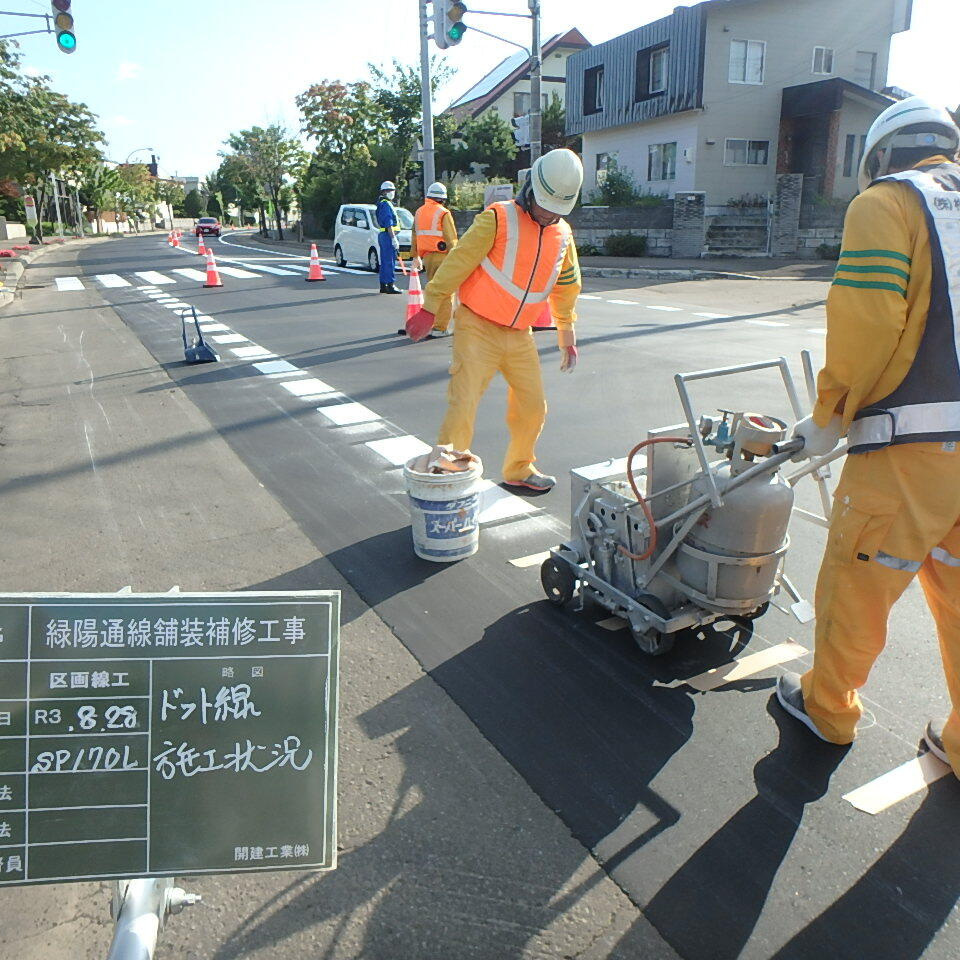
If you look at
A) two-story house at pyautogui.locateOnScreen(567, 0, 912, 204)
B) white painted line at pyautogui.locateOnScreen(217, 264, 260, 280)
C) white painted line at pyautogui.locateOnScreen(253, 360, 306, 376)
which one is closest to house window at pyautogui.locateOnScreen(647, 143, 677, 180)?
two-story house at pyautogui.locateOnScreen(567, 0, 912, 204)

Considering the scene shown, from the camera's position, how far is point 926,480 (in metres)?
2.56

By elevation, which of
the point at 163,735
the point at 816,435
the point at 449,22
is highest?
the point at 449,22

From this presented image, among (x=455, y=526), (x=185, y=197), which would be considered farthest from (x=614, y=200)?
(x=185, y=197)

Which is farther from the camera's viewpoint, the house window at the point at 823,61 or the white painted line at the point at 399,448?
the house window at the point at 823,61

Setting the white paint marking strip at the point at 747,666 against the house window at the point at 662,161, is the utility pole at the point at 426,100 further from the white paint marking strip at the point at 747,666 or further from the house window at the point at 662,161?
the white paint marking strip at the point at 747,666

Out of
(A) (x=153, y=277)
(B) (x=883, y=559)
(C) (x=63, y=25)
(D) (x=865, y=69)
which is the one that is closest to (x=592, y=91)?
(D) (x=865, y=69)

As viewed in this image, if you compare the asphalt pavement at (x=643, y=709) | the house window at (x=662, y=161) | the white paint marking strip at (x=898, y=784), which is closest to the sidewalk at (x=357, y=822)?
the asphalt pavement at (x=643, y=709)

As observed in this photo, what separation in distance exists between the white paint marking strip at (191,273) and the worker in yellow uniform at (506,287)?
18.5m

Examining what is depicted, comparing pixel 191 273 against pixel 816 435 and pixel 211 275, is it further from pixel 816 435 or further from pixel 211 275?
pixel 816 435

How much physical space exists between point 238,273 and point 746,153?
1907 centimetres

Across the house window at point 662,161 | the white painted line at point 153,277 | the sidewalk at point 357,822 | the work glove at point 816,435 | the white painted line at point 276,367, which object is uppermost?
the house window at point 662,161

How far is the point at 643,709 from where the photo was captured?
129 inches

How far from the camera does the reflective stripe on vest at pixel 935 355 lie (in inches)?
96.6

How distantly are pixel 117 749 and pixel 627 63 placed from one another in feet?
117
